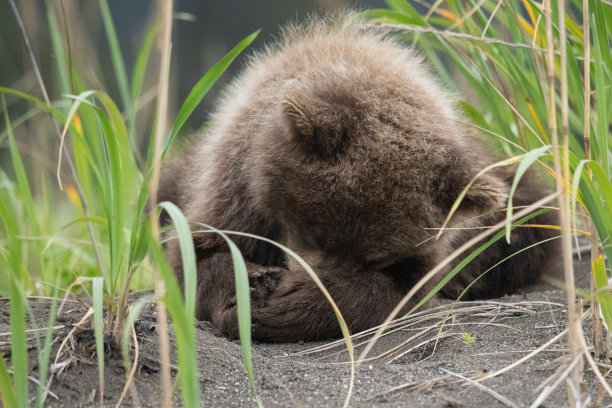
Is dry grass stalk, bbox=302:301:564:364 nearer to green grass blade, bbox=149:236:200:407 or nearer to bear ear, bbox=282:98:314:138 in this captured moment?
bear ear, bbox=282:98:314:138

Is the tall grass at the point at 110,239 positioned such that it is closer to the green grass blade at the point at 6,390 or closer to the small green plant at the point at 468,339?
the green grass blade at the point at 6,390

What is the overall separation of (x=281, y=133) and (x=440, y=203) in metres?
0.86

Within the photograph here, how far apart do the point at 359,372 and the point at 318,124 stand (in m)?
1.27

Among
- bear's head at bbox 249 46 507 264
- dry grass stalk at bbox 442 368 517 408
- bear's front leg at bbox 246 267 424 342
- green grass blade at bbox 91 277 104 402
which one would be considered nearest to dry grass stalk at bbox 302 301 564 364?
bear's front leg at bbox 246 267 424 342

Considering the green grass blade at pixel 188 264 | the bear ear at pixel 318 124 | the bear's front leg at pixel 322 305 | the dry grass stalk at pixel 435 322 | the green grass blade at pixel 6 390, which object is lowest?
the dry grass stalk at pixel 435 322

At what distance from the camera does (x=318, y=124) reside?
3.31 metres

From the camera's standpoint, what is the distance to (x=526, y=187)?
4590mm

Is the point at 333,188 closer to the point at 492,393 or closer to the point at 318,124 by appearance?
the point at 318,124

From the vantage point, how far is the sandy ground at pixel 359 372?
7.22 ft

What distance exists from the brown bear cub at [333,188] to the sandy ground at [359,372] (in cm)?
46

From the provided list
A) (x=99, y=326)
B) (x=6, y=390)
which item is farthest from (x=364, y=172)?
(x=6, y=390)

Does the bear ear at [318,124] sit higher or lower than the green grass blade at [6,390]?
higher

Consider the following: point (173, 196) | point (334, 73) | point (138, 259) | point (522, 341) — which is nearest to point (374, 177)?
point (334, 73)

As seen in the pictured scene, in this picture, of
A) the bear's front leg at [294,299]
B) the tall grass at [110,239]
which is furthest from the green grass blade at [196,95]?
the bear's front leg at [294,299]
